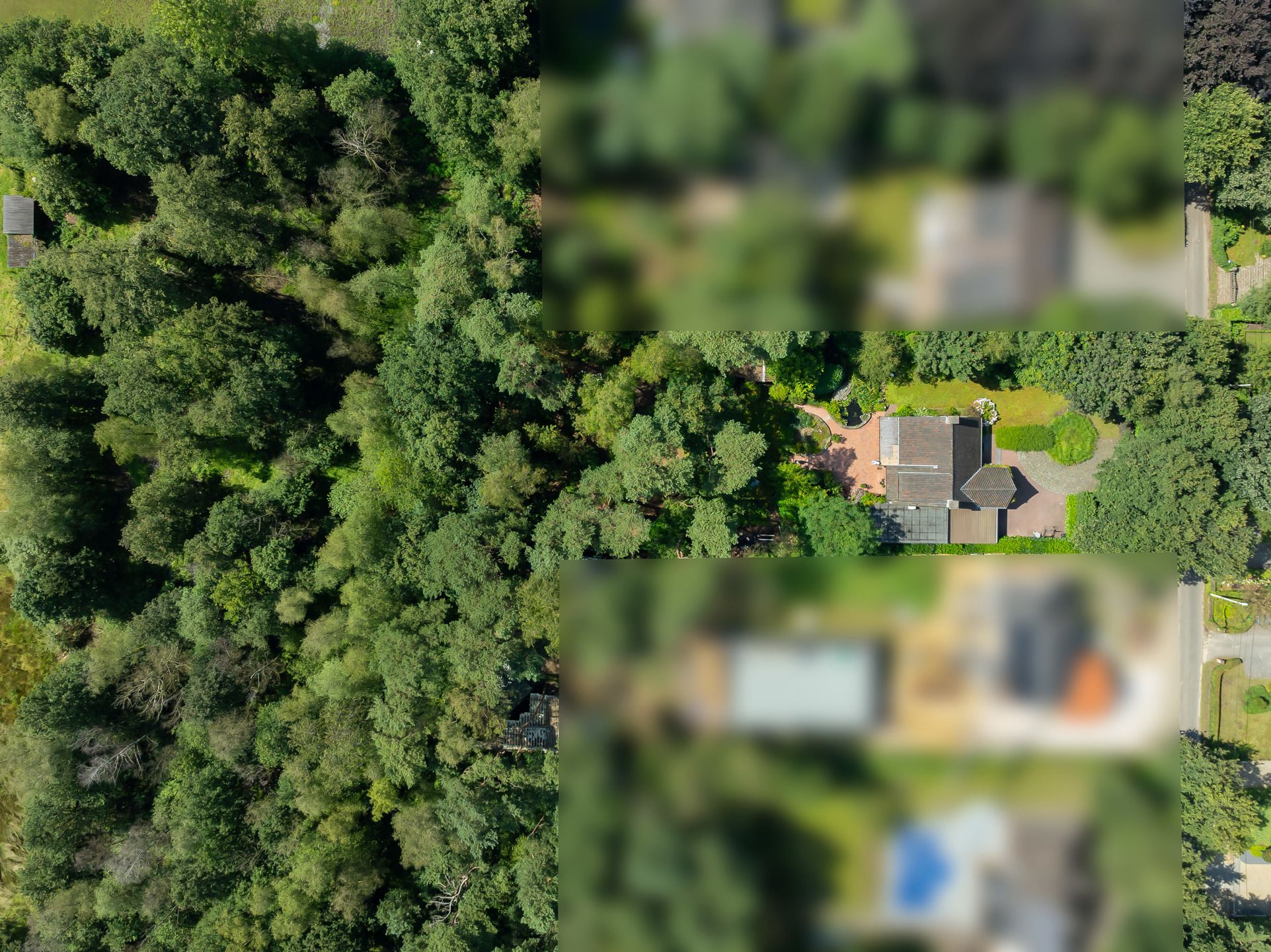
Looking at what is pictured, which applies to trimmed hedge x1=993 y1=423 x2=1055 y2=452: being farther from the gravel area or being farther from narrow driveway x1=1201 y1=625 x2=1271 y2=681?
narrow driveway x1=1201 y1=625 x2=1271 y2=681

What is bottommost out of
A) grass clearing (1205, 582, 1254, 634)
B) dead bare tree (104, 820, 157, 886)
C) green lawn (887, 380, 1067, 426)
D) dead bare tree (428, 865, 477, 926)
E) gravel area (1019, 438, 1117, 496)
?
dead bare tree (428, 865, 477, 926)

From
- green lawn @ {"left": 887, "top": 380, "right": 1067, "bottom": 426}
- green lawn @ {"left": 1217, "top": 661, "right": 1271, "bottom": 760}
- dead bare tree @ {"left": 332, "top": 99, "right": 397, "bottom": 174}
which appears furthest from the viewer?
green lawn @ {"left": 887, "top": 380, "right": 1067, "bottom": 426}

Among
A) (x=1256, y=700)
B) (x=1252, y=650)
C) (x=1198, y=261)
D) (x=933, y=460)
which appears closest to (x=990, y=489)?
(x=933, y=460)

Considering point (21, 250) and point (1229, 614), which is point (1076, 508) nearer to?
point (1229, 614)

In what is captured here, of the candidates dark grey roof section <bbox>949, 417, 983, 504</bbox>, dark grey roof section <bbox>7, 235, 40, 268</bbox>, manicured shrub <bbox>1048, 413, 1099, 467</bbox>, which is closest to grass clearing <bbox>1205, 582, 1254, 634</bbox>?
A: manicured shrub <bbox>1048, 413, 1099, 467</bbox>

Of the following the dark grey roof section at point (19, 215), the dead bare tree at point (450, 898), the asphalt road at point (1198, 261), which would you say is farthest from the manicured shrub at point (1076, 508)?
the dark grey roof section at point (19, 215)

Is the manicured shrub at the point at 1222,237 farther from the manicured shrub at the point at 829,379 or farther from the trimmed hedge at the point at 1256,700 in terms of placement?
the trimmed hedge at the point at 1256,700

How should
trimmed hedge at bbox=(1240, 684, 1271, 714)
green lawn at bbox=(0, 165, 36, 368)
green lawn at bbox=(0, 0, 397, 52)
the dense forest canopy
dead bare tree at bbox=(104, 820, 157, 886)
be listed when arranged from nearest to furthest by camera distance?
the dense forest canopy → dead bare tree at bbox=(104, 820, 157, 886) → trimmed hedge at bbox=(1240, 684, 1271, 714) → green lawn at bbox=(0, 0, 397, 52) → green lawn at bbox=(0, 165, 36, 368)
